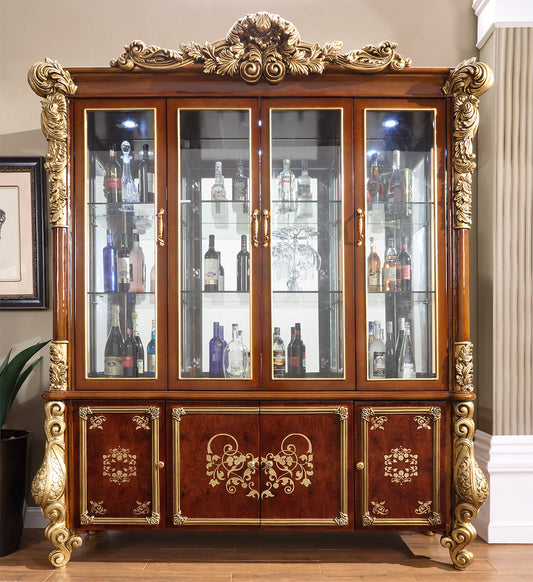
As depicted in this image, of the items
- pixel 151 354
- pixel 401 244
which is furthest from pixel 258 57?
pixel 151 354

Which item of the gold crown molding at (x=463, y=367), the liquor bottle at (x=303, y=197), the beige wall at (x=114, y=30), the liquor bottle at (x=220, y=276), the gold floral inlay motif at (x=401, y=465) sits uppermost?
the beige wall at (x=114, y=30)

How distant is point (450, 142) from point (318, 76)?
2.21 ft

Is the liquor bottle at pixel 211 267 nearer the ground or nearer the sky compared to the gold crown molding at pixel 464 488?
nearer the sky

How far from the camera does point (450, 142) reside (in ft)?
7.63

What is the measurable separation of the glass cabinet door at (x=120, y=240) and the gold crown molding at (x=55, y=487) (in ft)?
0.90

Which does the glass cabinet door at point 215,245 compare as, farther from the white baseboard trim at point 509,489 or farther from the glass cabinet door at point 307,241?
the white baseboard trim at point 509,489

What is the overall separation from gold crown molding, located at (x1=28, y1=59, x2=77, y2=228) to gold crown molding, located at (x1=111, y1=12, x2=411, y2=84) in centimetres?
26

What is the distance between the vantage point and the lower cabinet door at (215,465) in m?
2.28

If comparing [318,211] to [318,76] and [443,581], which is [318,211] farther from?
[443,581]

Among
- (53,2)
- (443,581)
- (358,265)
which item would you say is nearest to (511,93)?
(358,265)

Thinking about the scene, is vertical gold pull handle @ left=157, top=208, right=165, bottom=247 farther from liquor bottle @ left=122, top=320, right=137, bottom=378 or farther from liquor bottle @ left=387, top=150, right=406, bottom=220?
liquor bottle @ left=387, top=150, right=406, bottom=220

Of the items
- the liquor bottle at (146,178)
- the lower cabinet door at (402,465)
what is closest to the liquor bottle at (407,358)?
the lower cabinet door at (402,465)

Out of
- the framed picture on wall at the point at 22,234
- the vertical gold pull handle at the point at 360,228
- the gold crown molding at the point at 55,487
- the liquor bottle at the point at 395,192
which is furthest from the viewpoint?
the framed picture on wall at the point at 22,234

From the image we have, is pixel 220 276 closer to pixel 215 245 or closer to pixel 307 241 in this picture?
pixel 215 245
